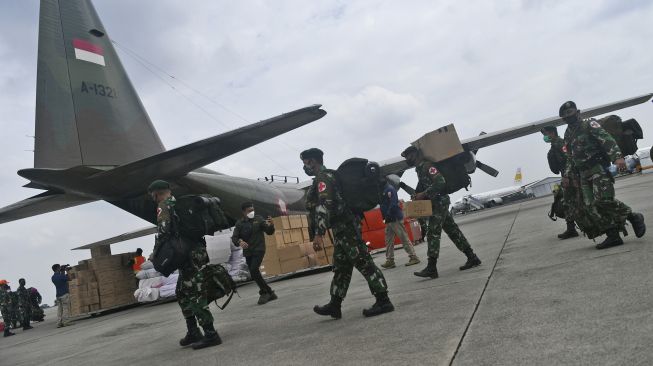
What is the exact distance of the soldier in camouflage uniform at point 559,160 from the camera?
25.5 ft

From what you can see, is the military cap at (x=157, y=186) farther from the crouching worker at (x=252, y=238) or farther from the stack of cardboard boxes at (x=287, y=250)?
the stack of cardboard boxes at (x=287, y=250)

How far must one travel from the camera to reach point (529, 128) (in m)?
23.0

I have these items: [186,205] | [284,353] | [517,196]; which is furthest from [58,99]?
[517,196]

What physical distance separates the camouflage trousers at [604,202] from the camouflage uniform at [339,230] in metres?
3.08

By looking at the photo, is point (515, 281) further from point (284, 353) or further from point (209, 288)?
point (209, 288)

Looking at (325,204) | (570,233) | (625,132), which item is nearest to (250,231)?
(325,204)

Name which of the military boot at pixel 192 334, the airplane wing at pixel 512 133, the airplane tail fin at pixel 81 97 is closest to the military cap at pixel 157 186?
the military boot at pixel 192 334

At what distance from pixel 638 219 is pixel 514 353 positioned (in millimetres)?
4150

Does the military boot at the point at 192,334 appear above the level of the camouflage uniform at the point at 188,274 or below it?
below

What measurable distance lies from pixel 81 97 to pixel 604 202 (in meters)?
9.84

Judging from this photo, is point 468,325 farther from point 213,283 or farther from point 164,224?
point 164,224

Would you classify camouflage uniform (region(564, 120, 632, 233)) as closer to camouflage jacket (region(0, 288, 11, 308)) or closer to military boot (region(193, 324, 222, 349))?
military boot (region(193, 324, 222, 349))

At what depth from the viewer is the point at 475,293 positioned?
4.72 metres

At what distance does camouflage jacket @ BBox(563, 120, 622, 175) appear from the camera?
5.75 metres
